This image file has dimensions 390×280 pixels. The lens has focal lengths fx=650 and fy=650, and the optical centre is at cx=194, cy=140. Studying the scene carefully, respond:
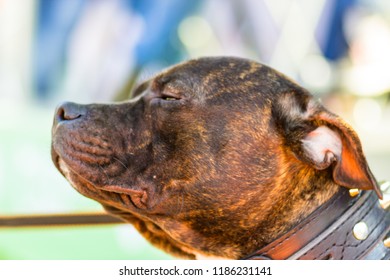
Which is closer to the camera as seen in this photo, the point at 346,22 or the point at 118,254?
the point at 118,254

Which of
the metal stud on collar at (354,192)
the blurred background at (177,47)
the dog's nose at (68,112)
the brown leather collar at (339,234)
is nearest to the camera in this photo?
the brown leather collar at (339,234)

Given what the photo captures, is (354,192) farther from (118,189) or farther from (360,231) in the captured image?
(118,189)

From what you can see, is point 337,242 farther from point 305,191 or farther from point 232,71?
point 232,71

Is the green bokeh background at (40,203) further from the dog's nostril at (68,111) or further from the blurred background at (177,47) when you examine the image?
the dog's nostril at (68,111)

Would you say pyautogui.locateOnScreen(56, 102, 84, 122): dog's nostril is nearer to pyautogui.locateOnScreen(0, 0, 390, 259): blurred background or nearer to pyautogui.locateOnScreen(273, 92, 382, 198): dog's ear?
pyautogui.locateOnScreen(273, 92, 382, 198): dog's ear

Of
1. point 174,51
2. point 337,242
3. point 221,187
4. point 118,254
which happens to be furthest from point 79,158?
point 174,51

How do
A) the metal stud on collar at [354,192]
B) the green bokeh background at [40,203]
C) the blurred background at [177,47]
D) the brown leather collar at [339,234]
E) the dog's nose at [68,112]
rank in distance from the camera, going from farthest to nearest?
the blurred background at [177,47] → the green bokeh background at [40,203] → the dog's nose at [68,112] → the metal stud on collar at [354,192] → the brown leather collar at [339,234]

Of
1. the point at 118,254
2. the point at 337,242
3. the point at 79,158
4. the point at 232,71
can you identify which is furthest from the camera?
the point at 118,254

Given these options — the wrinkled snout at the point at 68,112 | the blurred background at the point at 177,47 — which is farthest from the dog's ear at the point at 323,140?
the blurred background at the point at 177,47

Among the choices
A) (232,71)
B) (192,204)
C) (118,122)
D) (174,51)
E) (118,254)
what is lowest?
(118,254)
